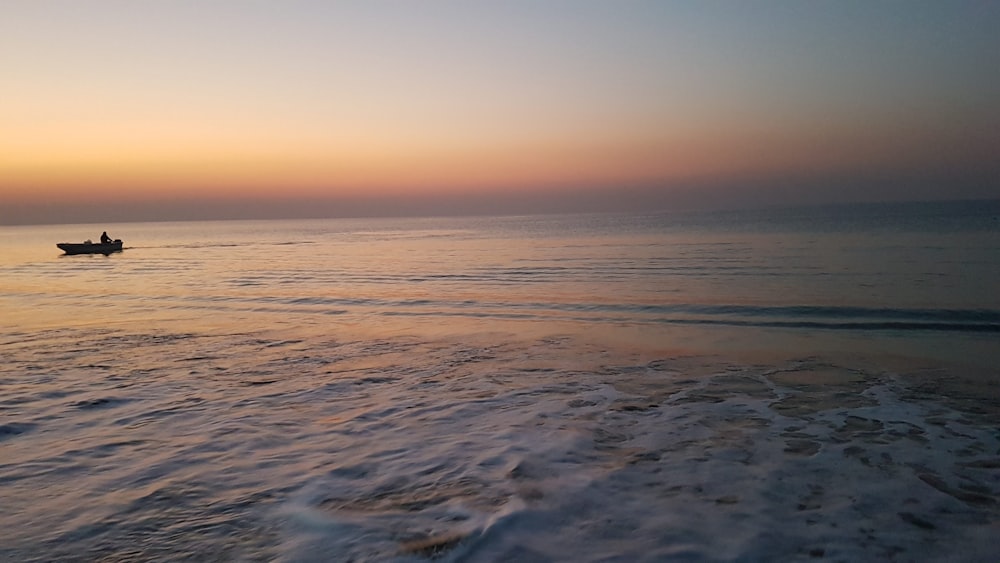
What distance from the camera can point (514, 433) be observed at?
8.23 m

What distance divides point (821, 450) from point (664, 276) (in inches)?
837

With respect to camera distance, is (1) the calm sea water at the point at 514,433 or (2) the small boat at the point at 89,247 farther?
(2) the small boat at the point at 89,247

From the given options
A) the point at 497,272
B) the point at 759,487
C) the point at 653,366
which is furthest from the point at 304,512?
the point at 497,272

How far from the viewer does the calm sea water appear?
17.6 ft

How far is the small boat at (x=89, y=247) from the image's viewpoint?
182 feet

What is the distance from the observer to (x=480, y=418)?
29.4 ft

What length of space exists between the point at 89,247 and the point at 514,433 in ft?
201

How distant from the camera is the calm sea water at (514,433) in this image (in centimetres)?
538

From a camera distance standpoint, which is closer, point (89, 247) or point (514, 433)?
point (514, 433)

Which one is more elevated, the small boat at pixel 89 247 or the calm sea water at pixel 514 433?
the small boat at pixel 89 247

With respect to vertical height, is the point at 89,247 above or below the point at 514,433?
above

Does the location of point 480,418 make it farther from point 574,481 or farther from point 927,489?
point 927,489

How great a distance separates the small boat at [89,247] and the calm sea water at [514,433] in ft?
137

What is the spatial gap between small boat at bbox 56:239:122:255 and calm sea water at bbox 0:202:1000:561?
137 feet
